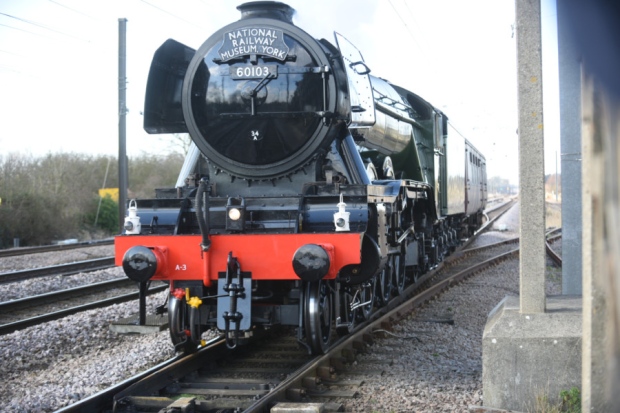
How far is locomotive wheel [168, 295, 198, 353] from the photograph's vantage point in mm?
5246

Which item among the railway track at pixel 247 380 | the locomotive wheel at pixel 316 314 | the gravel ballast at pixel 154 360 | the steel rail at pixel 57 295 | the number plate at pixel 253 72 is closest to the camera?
the railway track at pixel 247 380

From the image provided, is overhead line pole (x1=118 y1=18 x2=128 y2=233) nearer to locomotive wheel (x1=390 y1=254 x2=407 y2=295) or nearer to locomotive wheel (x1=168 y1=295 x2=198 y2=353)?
locomotive wheel (x1=390 y1=254 x2=407 y2=295)

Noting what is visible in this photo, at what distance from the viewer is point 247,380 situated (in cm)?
489

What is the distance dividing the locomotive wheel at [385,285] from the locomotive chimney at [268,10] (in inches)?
120

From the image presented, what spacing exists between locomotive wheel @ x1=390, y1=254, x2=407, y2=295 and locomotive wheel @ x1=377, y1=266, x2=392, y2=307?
0.47ft

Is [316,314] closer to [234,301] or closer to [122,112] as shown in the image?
[234,301]

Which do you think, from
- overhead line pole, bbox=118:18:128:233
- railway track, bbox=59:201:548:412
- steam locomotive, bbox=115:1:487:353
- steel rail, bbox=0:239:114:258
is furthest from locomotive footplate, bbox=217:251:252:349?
overhead line pole, bbox=118:18:128:233

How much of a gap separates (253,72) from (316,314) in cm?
235

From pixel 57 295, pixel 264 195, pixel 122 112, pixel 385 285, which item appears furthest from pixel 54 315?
pixel 122 112

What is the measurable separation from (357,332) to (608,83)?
5.12m

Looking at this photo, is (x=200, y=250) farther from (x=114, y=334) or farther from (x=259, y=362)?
(x=114, y=334)

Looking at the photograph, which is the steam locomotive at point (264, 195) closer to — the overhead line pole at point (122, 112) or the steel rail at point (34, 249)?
the steel rail at point (34, 249)

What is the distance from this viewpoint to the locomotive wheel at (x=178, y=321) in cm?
525

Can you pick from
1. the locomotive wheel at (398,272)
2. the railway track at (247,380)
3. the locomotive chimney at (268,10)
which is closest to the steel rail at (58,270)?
the railway track at (247,380)
